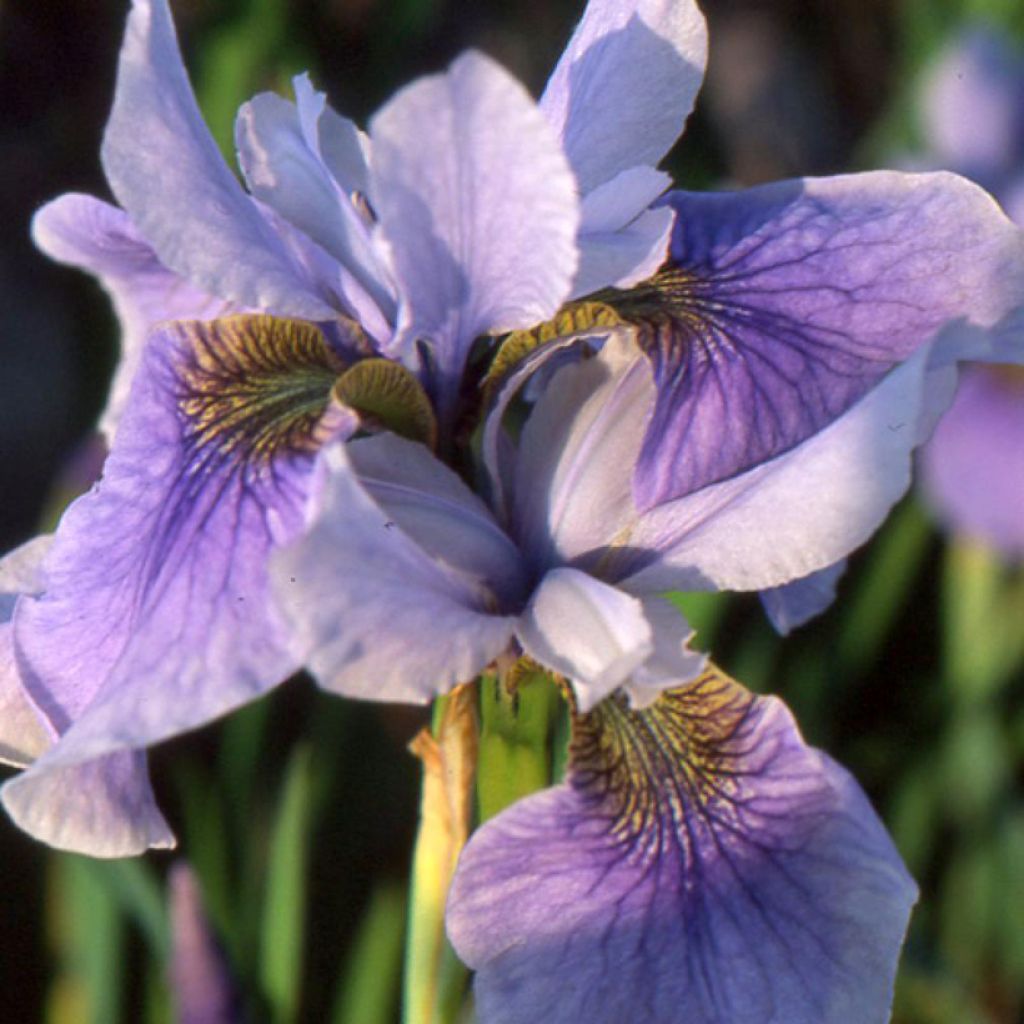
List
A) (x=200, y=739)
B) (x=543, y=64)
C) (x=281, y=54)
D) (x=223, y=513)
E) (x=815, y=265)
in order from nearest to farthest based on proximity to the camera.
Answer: (x=223, y=513), (x=815, y=265), (x=281, y=54), (x=200, y=739), (x=543, y=64)

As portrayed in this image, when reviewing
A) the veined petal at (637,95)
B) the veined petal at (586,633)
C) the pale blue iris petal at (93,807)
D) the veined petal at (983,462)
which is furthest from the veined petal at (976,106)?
the pale blue iris petal at (93,807)

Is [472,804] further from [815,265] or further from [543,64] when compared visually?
[543,64]

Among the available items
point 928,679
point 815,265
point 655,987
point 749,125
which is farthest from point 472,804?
point 749,125

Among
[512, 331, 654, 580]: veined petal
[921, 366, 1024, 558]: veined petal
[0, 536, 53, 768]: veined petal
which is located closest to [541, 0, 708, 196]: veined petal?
[512, 331, 654, 580]: veined petal

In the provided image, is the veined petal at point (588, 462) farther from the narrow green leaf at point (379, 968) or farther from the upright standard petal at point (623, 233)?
→ the narrow green leaf at point (379, 968)

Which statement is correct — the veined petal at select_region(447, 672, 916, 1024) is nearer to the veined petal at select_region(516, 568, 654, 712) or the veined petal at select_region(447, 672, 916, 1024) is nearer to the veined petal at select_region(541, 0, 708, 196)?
the veined petal at select_region(516, 568, 654, 712)

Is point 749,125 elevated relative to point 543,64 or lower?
lower
